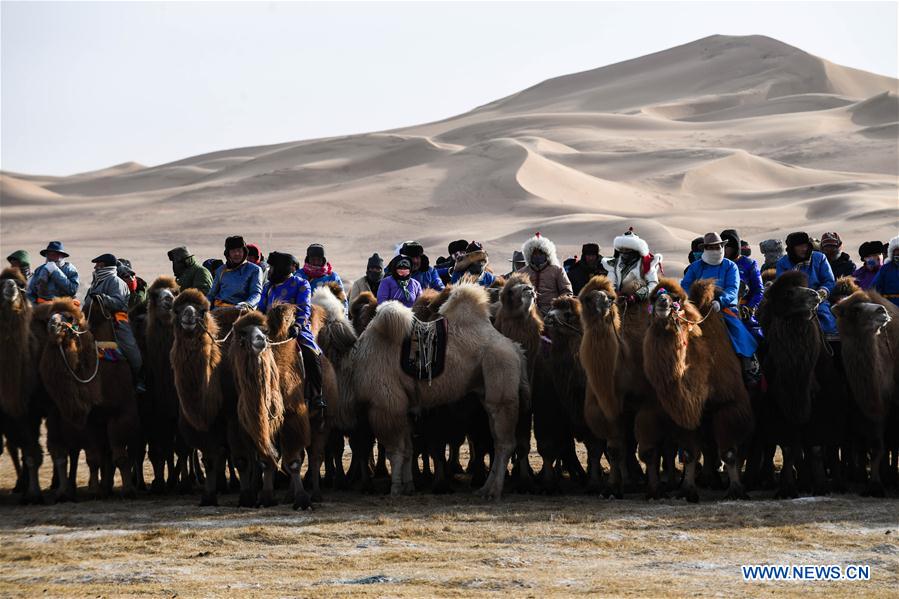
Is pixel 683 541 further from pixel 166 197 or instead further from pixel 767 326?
pixel 166 197

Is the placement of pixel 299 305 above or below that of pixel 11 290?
below

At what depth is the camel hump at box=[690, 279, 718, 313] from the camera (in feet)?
39.0

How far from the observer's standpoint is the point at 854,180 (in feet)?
207

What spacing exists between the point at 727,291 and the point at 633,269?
2.99 feet

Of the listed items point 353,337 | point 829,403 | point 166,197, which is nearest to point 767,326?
point 829,403

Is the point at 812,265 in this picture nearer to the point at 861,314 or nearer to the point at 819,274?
the point at 819,274

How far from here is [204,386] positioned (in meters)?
11.5

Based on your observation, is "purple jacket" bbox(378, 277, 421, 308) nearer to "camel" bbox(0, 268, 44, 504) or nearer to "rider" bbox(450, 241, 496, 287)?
"rider" bbox(450, 241, 496, 287)

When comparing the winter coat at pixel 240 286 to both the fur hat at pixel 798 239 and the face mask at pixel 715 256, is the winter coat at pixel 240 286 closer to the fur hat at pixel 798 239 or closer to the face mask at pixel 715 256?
the face mask at pixel 715 256

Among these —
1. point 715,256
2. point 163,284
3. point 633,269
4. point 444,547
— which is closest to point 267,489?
point 163,284

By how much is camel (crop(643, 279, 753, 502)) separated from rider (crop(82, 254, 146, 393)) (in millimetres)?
4914

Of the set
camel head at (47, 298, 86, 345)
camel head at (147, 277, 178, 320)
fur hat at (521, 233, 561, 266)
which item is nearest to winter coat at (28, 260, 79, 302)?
camel head at (47, 298, 86, 345)

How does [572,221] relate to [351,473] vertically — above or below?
above

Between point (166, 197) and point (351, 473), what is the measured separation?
221 ft
